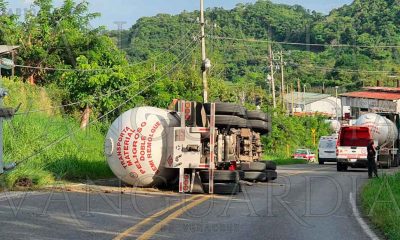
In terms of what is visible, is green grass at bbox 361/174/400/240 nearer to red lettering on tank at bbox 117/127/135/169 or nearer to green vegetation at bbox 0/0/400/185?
red lettering on tank at bbox 117/127/135/169

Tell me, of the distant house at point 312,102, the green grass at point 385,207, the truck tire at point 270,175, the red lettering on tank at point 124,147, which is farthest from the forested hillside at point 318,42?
the green grass at point 385,207

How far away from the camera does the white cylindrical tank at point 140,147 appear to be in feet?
60.3

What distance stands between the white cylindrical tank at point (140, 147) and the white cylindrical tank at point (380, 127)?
83.5ft

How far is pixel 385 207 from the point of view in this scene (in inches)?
569

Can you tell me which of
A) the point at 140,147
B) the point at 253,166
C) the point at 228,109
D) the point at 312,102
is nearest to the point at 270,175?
the point at 253,166

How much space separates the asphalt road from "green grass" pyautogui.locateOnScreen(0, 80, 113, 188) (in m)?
2.18

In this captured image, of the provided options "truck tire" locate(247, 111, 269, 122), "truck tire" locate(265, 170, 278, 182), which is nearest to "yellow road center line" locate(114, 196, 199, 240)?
"truck tire" locate(265, 170, 278, 182)

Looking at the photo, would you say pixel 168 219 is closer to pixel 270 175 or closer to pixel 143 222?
pixel 143 222

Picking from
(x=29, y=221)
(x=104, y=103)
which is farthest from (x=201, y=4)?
(x=29, y=221)

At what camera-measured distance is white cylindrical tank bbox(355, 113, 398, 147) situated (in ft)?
138

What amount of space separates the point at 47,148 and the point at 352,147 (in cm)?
2024

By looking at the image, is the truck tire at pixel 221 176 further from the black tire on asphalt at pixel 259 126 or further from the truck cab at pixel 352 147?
the truck cab at pixel 352 147

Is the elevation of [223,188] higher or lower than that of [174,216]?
higher

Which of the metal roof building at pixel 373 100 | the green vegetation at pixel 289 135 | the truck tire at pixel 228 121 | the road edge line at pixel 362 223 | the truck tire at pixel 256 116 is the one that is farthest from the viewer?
the metal roof building at pixel 373 100
